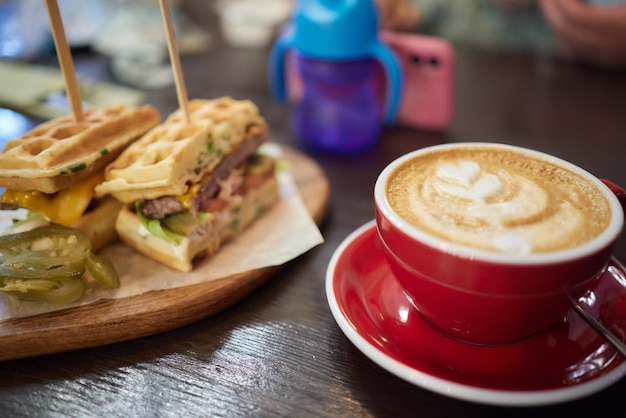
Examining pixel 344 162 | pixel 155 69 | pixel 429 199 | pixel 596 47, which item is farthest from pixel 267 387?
pixel 596 47

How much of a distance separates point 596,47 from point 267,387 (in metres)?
2.08

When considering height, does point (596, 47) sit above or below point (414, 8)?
below

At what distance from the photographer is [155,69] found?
221cm

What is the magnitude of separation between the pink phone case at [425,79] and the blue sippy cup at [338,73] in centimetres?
10

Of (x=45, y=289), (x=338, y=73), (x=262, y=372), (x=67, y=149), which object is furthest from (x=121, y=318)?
(x=338, y=73)

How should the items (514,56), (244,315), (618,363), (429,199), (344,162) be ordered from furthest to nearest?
(514,56) < (344,162) < (244,315) < (429,199) < (618,363)

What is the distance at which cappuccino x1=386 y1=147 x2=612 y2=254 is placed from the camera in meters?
0.72

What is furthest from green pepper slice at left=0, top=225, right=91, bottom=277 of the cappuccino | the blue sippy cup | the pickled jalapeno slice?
the blue sippy cup

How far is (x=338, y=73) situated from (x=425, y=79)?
0.34m

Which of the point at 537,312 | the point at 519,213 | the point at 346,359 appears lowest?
the point at 346,359

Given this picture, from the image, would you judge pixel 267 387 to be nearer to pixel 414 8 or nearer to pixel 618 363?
pixel 618 363

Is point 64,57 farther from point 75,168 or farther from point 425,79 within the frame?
point 425,79

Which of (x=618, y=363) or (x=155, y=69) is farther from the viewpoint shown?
(x=155, y=69)

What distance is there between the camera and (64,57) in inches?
43.4
